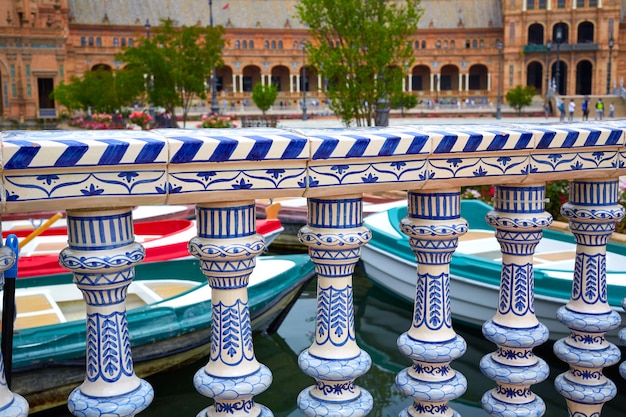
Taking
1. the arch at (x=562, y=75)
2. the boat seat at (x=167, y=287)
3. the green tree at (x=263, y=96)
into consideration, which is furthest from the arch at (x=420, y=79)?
the boat seat at (x=167, y=287)

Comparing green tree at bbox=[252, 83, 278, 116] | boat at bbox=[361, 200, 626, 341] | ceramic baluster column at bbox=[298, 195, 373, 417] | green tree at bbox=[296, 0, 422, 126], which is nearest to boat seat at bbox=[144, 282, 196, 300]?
boat at bbox=[361, 200, 626, 341]

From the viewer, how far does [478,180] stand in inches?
84.7

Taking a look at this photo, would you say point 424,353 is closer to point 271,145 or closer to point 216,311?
point 216,311

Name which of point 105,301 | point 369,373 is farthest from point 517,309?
point 369,373

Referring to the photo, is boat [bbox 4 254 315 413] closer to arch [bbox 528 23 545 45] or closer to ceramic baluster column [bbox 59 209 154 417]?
ceramic baluster column [bbox 59 209 154 417]

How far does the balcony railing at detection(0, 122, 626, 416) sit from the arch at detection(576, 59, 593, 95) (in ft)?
215

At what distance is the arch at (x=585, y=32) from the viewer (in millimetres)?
61812

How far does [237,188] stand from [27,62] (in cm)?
5362

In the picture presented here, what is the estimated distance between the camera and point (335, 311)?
2.07 m

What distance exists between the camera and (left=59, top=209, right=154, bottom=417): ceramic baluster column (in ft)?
5.72

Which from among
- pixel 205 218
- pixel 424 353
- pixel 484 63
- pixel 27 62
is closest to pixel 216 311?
pixel 205 218

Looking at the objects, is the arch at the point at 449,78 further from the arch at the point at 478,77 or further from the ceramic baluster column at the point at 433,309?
the ceramic baluster column at the point at 433,309

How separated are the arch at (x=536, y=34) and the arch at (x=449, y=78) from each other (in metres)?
7.48

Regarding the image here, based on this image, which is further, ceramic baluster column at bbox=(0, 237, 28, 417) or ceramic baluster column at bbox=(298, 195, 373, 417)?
ceramic baluster column at bbox=(298, 195, 373, 417)
